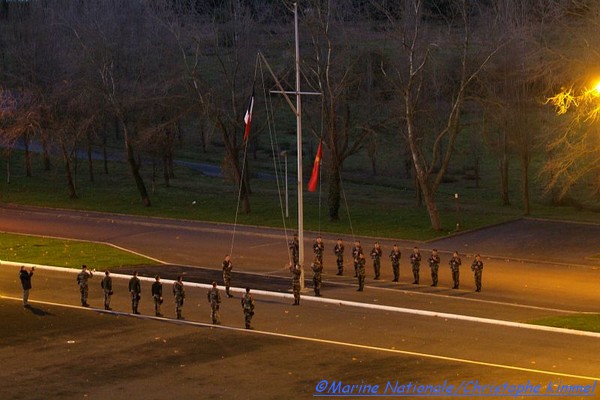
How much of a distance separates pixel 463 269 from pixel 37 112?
30407 millimetres

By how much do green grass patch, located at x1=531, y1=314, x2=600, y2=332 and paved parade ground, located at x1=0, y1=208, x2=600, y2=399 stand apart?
59 centimetres

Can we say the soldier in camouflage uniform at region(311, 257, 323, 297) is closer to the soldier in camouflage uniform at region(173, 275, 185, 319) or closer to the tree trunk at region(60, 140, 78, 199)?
the soldier in camouflage uniform at region(173, 275, 185, 319)

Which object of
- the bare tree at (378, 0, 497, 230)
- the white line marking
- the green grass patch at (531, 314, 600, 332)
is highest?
the bare tree at (378, 0, 497, 230)

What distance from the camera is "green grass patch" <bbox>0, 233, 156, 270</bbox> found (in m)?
37.1

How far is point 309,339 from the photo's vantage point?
24.1 m

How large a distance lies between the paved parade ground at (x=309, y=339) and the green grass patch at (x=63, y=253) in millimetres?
1739

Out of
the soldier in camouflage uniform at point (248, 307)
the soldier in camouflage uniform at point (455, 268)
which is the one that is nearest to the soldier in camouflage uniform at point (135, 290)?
the soldier in camouflage uniform at point (248, 307)

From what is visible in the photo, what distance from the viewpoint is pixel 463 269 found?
120 feet

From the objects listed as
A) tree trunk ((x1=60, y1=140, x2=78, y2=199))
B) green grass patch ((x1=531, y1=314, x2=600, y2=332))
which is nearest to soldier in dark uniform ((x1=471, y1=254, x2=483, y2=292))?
green grass patch ((x1=531, y1=314, x2=600, y2=332))

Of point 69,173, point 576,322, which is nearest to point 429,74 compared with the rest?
point 69,173

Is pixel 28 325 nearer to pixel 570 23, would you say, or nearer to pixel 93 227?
pixel 93 227

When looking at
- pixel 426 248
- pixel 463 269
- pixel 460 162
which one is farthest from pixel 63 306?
pixel 460 162

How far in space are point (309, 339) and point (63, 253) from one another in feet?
60.7

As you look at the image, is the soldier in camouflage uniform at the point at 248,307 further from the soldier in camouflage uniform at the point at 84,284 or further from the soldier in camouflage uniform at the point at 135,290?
the soldier in camouflage uniform at the point at 84,284
